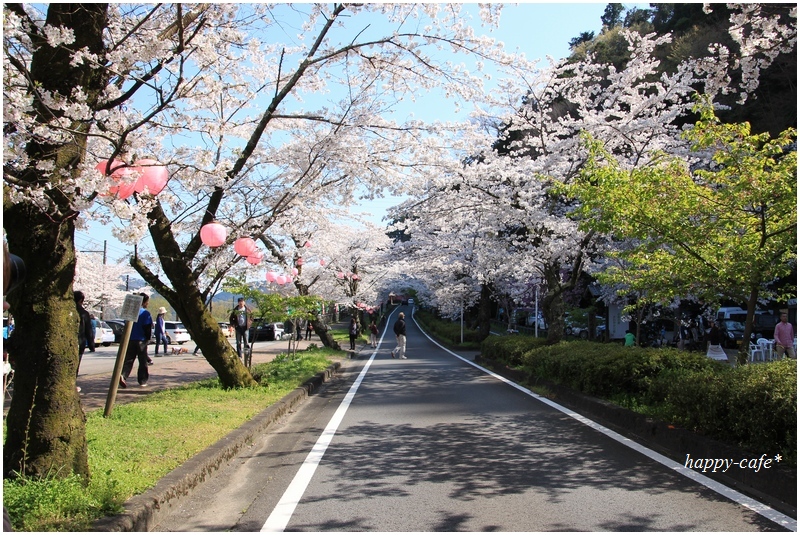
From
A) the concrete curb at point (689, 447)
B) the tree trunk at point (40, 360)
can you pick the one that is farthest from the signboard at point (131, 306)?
the concrete curb at point (689, 447)

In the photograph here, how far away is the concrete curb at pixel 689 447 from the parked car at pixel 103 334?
85.4 feet

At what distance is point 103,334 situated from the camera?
30703mm

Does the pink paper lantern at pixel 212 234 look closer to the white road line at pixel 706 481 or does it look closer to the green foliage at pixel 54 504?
the green foliage at pixel 54 504

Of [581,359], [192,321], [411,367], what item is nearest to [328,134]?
[192,321]

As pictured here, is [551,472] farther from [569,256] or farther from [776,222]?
[569,256]

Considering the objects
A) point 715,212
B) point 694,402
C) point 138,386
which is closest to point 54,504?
point 694,402

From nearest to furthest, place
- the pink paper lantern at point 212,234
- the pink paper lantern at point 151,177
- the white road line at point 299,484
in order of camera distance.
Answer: the white road line at point 299,484 → the pink paper lantern at point 151,177 → the pink paper lantern at point 212,234

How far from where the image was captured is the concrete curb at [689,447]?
15.0ft

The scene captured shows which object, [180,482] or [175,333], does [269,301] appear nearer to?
[180,482]

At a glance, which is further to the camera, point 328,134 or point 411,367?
point 411,367

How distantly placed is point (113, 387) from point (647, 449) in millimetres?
6325

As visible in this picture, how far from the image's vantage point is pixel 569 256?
15922 mm

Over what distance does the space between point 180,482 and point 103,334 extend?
95.1ft

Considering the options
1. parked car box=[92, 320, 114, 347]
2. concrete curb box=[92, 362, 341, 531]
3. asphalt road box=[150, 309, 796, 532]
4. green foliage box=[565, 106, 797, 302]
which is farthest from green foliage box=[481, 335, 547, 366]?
parked car box=[92, 320, 114, 347]
